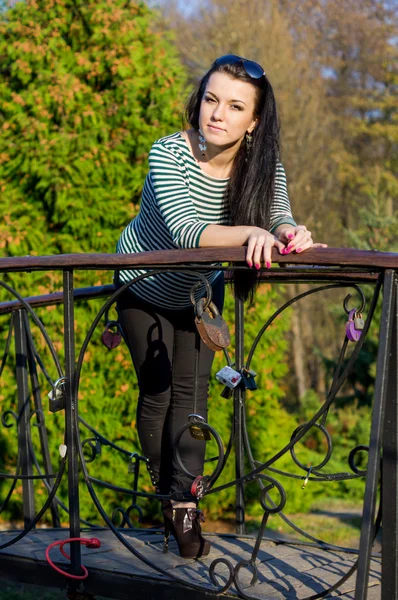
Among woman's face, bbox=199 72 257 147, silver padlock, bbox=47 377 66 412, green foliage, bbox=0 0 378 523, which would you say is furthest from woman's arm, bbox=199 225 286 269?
green foliage, bbox=0 0 378 523

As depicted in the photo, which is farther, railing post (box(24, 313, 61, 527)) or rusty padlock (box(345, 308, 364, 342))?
railing post (box(24, 313, 61, 527))

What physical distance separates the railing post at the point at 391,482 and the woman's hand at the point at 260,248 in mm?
324

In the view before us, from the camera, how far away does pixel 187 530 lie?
2570 millimetres

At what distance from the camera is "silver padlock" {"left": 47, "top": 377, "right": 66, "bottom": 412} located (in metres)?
2.46

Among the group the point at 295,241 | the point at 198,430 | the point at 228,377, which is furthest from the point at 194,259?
the point at 228,377

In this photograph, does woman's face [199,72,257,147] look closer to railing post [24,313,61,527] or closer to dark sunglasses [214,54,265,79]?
dark sunglasses [214,54,265,79]

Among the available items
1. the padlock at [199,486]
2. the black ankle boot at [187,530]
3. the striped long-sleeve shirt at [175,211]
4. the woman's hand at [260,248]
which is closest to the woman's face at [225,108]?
the striped long-sleeve shirt at [175,211]

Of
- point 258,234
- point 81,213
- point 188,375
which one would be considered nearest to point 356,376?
point 81,213

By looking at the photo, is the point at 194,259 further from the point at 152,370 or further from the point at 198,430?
the point at 152,370

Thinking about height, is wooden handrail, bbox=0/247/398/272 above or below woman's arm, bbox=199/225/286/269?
below


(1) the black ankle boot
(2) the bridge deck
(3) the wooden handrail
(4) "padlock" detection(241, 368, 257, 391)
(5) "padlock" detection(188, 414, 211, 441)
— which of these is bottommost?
(2) the bridge deck

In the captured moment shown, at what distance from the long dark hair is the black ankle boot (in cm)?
73

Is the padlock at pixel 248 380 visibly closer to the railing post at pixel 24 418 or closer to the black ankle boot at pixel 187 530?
the black ankle boot at pixel 187 530

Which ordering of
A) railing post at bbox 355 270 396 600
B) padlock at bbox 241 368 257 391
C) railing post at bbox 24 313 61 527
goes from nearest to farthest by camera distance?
railing post at bbox 355 270 396 600 < padlock at bbox 241 368 257 391 < railing post at bbox 24 313 61 527
